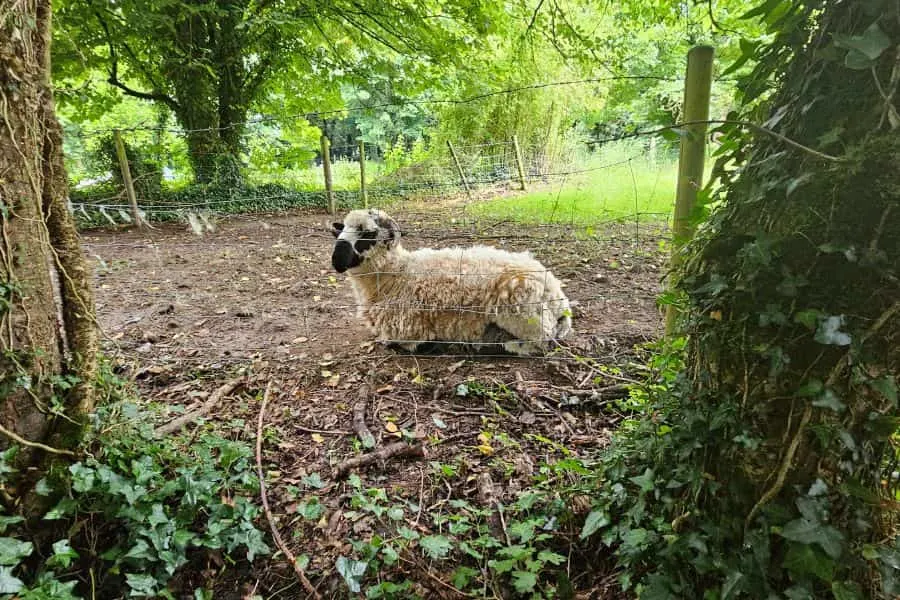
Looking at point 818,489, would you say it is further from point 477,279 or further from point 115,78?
point 115,78

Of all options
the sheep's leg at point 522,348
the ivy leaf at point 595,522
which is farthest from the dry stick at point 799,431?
the sheep's leg at point 522,348

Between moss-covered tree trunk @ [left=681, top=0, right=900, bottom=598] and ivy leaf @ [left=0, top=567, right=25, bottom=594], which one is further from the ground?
moss-covered tree trunk @ [left=681, top=0, right=900, bottom=598]

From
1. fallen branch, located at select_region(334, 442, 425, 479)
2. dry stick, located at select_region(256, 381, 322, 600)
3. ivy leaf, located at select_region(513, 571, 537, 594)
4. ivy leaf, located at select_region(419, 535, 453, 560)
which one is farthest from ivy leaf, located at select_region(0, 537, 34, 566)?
ivy leaf, located at select_region(513, 571, 537, 594)

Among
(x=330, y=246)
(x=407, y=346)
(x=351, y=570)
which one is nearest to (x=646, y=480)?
(x=351, y=570)

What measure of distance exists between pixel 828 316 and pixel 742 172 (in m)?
0.49

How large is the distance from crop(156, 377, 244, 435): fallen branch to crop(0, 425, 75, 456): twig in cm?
59

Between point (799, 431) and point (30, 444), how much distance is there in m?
2.74

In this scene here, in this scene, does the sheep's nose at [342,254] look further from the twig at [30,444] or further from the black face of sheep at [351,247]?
the twig at [30,444]

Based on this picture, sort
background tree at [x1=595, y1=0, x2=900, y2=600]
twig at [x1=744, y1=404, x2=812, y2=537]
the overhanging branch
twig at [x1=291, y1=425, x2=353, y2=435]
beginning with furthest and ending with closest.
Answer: the overhanging branch < twig at [x1=291, y1=425, x2=353, y2=435] < twig at [x1=744, y1=404, x2=812, y2=537] < background tree at [x1=595, y1=0, x2=900, y2=600]

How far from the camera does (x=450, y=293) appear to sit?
416 cm

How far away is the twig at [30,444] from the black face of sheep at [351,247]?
95.8 inches

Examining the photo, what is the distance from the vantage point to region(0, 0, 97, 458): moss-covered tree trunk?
5.78 ft

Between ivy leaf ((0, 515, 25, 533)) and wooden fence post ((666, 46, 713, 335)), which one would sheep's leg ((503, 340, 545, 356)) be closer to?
wooden fence post ((666, 46, 713, 335))

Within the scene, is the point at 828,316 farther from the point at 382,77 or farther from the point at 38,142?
the point at 382,77
